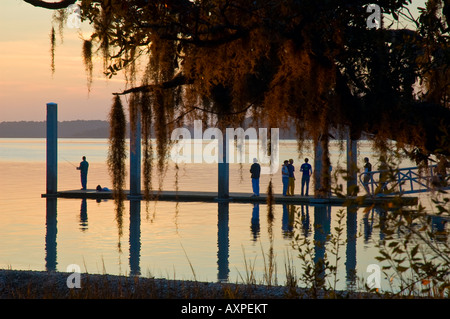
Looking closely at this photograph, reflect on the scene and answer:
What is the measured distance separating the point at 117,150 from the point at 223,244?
10223 millimetres

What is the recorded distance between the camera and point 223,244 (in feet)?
52.6

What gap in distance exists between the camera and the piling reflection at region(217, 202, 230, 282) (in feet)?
39.6

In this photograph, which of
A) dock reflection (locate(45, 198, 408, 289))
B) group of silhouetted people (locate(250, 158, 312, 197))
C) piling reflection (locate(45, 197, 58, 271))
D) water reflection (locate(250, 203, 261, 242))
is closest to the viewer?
dock reflection (locate(45, 198, 408, 289))

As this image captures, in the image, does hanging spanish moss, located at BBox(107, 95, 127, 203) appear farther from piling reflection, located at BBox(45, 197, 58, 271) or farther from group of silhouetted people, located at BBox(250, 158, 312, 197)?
group of silhouetted people, located at BBox(250, 158, 312, 197)

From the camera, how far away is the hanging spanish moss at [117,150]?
6027 millimetres

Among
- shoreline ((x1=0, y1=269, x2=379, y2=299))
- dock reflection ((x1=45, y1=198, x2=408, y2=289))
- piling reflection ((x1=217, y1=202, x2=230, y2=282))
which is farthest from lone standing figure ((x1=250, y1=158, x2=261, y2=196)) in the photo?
shoreline ((x1=0, y1=269, x2=379, y2=299))

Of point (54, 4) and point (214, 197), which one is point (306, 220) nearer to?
point (214, 197)

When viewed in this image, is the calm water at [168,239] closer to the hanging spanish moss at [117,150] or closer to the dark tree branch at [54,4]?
the hanging spanish moss at [117,150]

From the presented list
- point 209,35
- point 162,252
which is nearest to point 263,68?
point 209,35

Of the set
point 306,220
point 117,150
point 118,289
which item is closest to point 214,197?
point 306,220

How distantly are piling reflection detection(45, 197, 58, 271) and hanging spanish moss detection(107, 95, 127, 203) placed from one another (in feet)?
23.2
